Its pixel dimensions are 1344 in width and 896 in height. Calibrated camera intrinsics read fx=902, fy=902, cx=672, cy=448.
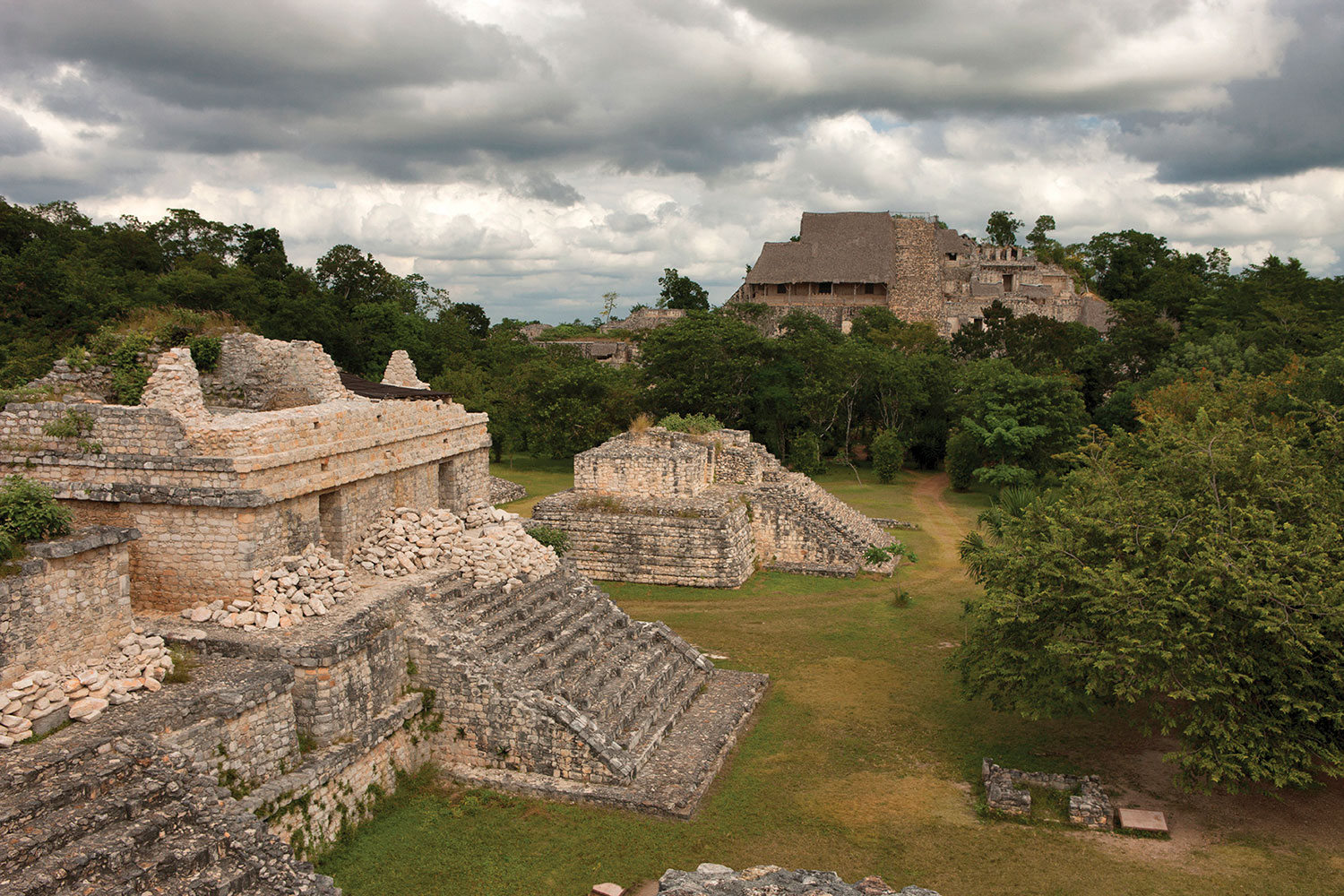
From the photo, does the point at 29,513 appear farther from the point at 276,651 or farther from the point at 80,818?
the point at 80,818

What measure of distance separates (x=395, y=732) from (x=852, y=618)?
9240mm

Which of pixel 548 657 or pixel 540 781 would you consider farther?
pixel 548 657

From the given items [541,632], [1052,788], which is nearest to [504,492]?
[541,632]

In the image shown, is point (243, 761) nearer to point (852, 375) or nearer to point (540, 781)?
point (540, 781)

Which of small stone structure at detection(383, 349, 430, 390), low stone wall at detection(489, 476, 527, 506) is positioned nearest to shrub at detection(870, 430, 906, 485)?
low stone wall at detection(489, 476, 527, 506)

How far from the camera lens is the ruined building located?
4962 centimetres

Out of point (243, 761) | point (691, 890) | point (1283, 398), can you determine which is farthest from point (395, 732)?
point (1283, 398)

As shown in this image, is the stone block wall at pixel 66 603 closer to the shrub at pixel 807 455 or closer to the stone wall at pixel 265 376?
the stone wall at pixel 265 376

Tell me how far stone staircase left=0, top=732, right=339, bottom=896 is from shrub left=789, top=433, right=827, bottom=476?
2380 centimetres

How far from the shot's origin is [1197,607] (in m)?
9.19

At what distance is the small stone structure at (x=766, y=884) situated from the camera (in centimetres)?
709

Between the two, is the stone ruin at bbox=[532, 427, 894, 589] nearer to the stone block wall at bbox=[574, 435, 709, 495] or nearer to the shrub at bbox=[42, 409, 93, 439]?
the stone block wall at bbox=[574, 435, 709, 495]

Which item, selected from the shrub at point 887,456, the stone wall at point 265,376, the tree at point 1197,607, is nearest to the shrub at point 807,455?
the shrub at point 887,456

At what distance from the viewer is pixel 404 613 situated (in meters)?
10.7
